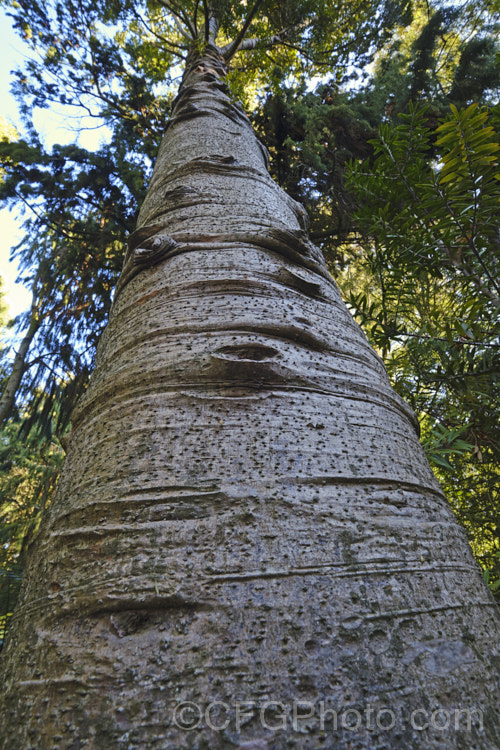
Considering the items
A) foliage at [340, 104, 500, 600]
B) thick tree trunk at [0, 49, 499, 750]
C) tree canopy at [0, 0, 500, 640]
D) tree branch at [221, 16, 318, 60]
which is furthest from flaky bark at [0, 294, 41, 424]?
thick tree trunk at [0, 49, 499, 750]

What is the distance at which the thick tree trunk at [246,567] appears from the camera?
1.40ft

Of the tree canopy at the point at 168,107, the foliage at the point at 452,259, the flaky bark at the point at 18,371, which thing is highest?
the tree canopy at the point at 168,107

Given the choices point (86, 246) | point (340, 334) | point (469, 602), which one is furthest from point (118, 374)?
point (86, 246)

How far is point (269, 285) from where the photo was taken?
1051 millimetres

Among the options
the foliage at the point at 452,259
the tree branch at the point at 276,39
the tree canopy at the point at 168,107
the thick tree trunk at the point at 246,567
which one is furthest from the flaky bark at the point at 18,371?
the thick tree trunk at the point at 246,567

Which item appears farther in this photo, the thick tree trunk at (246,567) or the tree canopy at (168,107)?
the tree canopy at (168,107)

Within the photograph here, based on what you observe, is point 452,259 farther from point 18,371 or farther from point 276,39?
point 18,371

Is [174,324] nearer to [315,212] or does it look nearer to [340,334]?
[340,334]

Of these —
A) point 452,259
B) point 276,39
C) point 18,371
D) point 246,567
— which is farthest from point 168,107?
point 246,567

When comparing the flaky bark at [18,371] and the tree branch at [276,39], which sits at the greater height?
the tree branch at [276,39]

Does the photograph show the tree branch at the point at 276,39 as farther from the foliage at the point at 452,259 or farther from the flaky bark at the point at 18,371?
the flaky bark at the point at 18,371

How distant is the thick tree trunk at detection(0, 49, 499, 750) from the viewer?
1.40 feet

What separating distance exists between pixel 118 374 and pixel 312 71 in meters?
6.07

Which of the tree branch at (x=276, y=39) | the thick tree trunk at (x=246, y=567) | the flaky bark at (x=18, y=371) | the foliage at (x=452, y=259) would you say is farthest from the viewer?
the flaky bark at (x=18, y=371)
